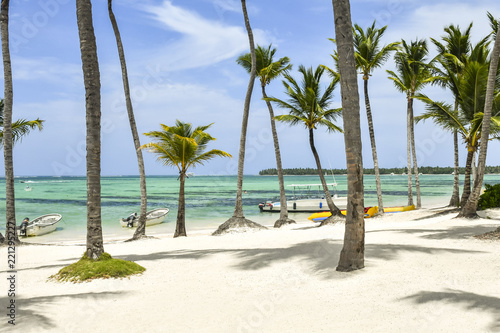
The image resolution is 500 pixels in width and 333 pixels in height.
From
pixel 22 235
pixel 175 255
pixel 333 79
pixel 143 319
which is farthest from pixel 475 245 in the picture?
pixel 22 235

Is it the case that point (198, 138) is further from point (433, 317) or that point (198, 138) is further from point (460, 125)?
Result: point (433, 317)

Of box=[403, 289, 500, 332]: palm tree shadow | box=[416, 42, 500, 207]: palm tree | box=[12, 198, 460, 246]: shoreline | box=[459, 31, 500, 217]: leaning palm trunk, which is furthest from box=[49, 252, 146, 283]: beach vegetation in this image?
box=[416, 42, 500, 207]: palm tree

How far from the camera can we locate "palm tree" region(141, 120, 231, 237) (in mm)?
16828

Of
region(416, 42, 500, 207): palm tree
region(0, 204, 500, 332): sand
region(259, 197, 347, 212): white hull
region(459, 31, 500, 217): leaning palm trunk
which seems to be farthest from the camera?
region(259, 197, 347, 212): white hull

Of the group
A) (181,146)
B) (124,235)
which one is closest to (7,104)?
(181,146)

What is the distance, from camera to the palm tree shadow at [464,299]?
546 cm

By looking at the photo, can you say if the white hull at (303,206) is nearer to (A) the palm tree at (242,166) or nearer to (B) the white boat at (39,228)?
(A) the palm tree at (242,166)

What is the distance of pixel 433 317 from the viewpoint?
529 centimetres

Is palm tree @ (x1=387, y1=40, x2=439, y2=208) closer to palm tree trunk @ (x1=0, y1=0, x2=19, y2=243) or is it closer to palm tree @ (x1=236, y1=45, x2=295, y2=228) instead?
palm tree @ (x1=236, y1=45, x2=295, y2=228)

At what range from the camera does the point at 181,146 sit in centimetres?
1705

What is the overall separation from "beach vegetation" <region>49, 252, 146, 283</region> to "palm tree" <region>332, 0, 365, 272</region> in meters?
4.46

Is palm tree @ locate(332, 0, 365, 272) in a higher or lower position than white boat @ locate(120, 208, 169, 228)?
higher

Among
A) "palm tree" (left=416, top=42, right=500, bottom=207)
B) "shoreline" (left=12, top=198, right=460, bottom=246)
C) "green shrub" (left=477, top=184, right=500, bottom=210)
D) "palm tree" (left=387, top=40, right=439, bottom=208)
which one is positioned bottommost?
"shoreline" (left=12, top=198, right=460, bottom=246)

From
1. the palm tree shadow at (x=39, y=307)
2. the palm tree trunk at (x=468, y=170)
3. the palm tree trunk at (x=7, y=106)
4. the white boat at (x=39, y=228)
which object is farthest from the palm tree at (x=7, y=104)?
the palm tree trunk at (x=468, y=170)
